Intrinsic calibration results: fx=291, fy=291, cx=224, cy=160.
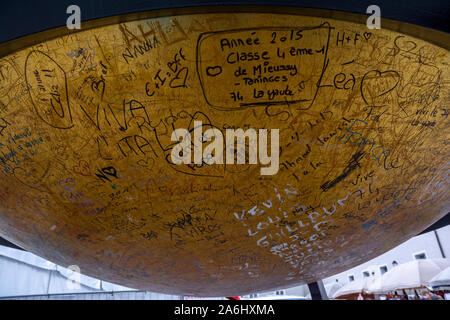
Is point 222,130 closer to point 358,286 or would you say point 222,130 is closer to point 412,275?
point 412,275

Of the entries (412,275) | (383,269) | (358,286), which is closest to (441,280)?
(412,275)

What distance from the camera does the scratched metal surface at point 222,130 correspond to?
1.69 meters

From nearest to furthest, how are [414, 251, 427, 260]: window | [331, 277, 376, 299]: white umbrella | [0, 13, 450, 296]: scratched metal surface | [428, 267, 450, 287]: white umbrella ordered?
1. [0, 13, 450, 296]: scratched metal surface
2. [428, 267, 450, 287]: white umbrella
3. [331, 277, 376, 299]: white umbrella
4. [414, 251, 427, 260]: window

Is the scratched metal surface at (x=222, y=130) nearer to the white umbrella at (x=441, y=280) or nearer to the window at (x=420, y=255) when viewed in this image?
the white umbrella at (x=441, y=280)

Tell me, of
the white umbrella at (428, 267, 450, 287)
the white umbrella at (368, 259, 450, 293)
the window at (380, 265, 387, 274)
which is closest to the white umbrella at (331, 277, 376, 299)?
the white umbrella at (368, 259, 450, 293)

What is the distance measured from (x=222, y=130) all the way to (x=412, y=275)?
9.65 meters

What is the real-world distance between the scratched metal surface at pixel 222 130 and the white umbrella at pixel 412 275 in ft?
22.7

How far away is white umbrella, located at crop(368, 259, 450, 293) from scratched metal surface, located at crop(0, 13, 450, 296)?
22.7 ft

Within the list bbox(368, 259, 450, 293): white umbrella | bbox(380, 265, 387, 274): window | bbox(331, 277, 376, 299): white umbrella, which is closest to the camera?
bbox(368, 259, 450, 293): white umbrella

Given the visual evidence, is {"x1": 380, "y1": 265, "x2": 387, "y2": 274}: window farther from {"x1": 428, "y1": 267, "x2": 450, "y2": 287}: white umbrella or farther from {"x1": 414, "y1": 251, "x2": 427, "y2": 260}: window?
{"x1": 428, "y1": 267, "x2": 450, "y2": 287}: white umbrella

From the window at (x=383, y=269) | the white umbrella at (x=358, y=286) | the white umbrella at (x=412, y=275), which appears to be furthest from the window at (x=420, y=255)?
the white umbrella at (x=412, y=275)

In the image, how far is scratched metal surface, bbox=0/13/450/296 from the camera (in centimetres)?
169
